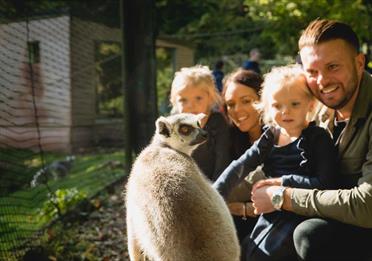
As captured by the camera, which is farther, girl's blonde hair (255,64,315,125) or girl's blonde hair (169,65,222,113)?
girl's blonde hair (169,65,222,113)

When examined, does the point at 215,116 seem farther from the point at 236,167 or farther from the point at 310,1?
the point at 310,1

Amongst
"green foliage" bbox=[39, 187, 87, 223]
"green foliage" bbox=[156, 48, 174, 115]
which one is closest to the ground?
"green foliage" bbox=[39, 187, 87, 223]

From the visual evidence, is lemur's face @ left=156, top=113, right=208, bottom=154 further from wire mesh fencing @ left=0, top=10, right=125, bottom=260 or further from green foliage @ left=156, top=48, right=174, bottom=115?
green foliage @ left=156, top=48, right=174, bottom=115

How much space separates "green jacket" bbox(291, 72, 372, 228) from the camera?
1849 mm

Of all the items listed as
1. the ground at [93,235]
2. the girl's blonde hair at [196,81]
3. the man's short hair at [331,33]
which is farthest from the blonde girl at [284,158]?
the ground at [93,235]

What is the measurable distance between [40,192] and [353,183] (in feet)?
12.1

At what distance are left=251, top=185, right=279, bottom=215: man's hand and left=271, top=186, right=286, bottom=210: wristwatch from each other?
0.03 meters

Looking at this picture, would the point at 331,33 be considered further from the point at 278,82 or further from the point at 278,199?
the point at 278,199

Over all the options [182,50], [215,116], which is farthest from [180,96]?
[182,50]

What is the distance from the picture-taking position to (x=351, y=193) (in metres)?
1.88

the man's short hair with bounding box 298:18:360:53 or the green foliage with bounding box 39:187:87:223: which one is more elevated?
the man's short hair with bounding box 298:18:360:53

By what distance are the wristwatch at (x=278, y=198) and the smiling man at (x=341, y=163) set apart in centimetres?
1

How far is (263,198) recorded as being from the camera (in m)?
2.16

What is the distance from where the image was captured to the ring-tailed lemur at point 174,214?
5.56 ft
